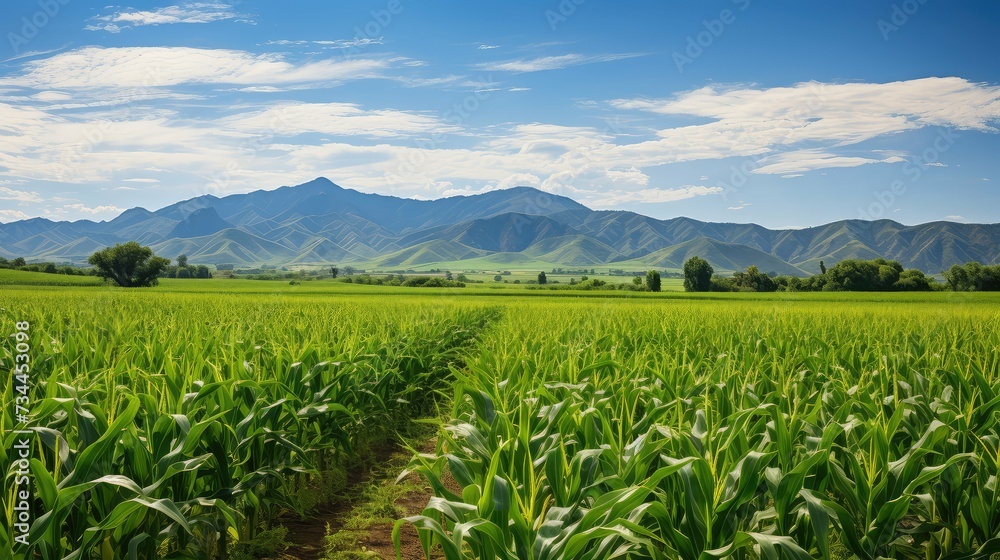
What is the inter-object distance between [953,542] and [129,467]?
5.80 metres

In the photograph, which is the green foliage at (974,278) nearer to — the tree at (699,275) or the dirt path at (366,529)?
the tree at (699,275)

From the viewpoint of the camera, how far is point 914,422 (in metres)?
5.18

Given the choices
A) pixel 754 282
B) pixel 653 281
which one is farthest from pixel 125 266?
pixel 754 282

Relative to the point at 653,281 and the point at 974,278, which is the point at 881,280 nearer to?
the point at 974,278

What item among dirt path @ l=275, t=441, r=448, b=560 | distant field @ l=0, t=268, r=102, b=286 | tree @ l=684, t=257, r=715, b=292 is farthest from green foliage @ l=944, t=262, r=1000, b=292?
distant field @ l=0, t=268, r=102, b=286

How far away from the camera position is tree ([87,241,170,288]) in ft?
277

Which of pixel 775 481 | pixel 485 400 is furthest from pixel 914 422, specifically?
pixel 485 400

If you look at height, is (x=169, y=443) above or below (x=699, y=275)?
above

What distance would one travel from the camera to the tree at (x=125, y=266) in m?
84.6

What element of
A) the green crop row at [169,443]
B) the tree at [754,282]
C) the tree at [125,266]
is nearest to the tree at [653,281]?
the tree at [754,282]

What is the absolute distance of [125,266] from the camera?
85875 mm

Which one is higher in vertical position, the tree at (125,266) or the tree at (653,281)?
the tree at (125,266)

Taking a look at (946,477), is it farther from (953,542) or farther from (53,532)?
(53,532)

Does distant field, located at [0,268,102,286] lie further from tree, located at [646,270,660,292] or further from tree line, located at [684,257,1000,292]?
tree line, located at [684,257,1000,292]
